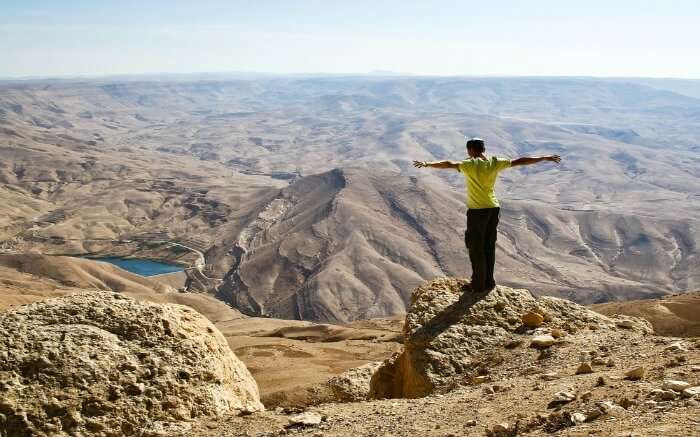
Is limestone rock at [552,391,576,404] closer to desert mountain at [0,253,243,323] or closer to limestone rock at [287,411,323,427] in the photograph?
limestone rock at [287,411,323,427]

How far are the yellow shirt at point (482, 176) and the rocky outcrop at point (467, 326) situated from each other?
1.39 meters

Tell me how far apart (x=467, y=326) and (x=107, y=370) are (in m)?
4.21

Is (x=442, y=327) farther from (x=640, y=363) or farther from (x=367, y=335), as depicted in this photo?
(x=367, y=335)

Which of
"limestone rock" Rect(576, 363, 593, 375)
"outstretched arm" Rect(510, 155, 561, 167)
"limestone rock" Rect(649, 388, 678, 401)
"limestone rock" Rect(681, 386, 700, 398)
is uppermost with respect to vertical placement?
"outstretched arm" Rect(510, 155, 561, 167)

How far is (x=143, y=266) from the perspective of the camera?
264 feet

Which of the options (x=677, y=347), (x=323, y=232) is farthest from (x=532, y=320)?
(x=323, y=232)

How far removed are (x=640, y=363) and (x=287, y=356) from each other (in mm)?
22456

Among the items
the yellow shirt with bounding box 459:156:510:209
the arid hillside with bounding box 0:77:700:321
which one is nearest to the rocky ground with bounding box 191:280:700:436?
the yellow shirt with bounding box 459:156:510:209

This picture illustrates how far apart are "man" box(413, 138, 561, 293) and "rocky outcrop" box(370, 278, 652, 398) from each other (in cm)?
62

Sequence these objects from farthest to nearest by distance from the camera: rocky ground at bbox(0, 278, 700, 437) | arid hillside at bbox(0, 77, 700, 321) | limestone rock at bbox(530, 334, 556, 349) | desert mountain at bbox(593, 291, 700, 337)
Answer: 1. arid hillside at bbox(0, 77, 700, 321)
2. desert mountain at bbox(593, 291, 700, 337)
3. limestone rock at bbox(530, 334, 556, 349)
4. rocky ground at bbox(0, 278, 700, 437)

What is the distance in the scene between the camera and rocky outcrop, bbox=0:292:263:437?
211 inches

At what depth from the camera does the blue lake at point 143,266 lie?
78.1 metres

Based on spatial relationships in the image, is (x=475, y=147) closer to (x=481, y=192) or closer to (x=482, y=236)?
(x=481, y=192)

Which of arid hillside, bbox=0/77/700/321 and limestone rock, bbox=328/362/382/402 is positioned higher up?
limestone rock, bbox=328/362/382/402
